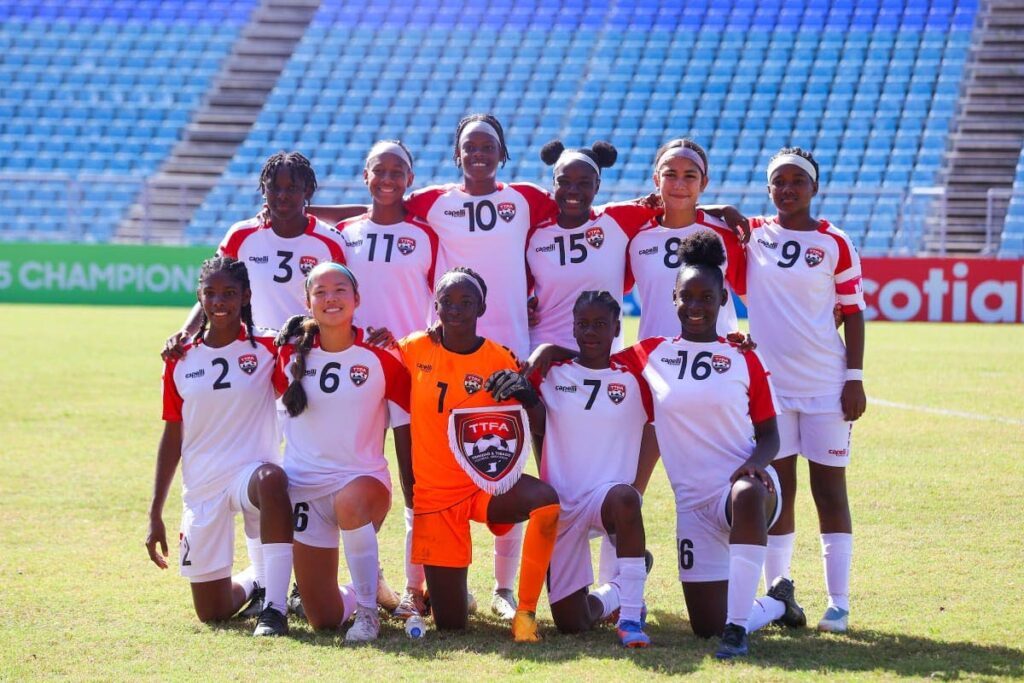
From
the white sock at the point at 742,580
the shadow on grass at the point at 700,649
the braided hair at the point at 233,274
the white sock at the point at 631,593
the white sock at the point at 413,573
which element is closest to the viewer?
the shadow on grass at the point at 700,649

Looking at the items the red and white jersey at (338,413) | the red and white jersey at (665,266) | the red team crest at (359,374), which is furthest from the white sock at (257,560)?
the red and white jersey at (665,266)

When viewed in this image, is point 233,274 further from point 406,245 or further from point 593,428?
point 593,428

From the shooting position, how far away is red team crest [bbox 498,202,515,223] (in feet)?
19.5

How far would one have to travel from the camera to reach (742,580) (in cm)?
475

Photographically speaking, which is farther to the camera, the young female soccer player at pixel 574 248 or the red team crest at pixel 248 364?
the young female soccer player at pixel 574 248

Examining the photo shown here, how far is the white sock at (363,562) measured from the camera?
16.9ft

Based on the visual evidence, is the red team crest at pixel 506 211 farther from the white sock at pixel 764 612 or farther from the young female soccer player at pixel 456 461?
the white sock at pixel 764 612

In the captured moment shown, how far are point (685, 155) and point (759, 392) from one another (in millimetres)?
1187

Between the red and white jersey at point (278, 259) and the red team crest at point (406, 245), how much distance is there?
29 centimetres

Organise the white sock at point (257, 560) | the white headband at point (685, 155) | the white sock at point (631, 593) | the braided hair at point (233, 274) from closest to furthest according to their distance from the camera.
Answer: the white sock at point (631, 593) < the braided hair at point (233, 274) < the white sock at point (257, 560) < the white headband at point (685, 155)

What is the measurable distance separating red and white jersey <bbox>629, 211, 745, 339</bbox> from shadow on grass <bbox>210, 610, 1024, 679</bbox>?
1.36m

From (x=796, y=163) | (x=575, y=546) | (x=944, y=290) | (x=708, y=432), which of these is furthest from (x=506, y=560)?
(x=944, y=290)

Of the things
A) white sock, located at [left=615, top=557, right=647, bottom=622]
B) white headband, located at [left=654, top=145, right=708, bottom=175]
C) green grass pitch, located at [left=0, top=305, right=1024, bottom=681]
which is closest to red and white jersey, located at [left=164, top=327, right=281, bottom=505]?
green grass pitch, located at [left=0, top=305, right=1024, bottom=681]

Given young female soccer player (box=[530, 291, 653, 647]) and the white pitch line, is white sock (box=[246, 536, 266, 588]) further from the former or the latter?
the white pitch line
